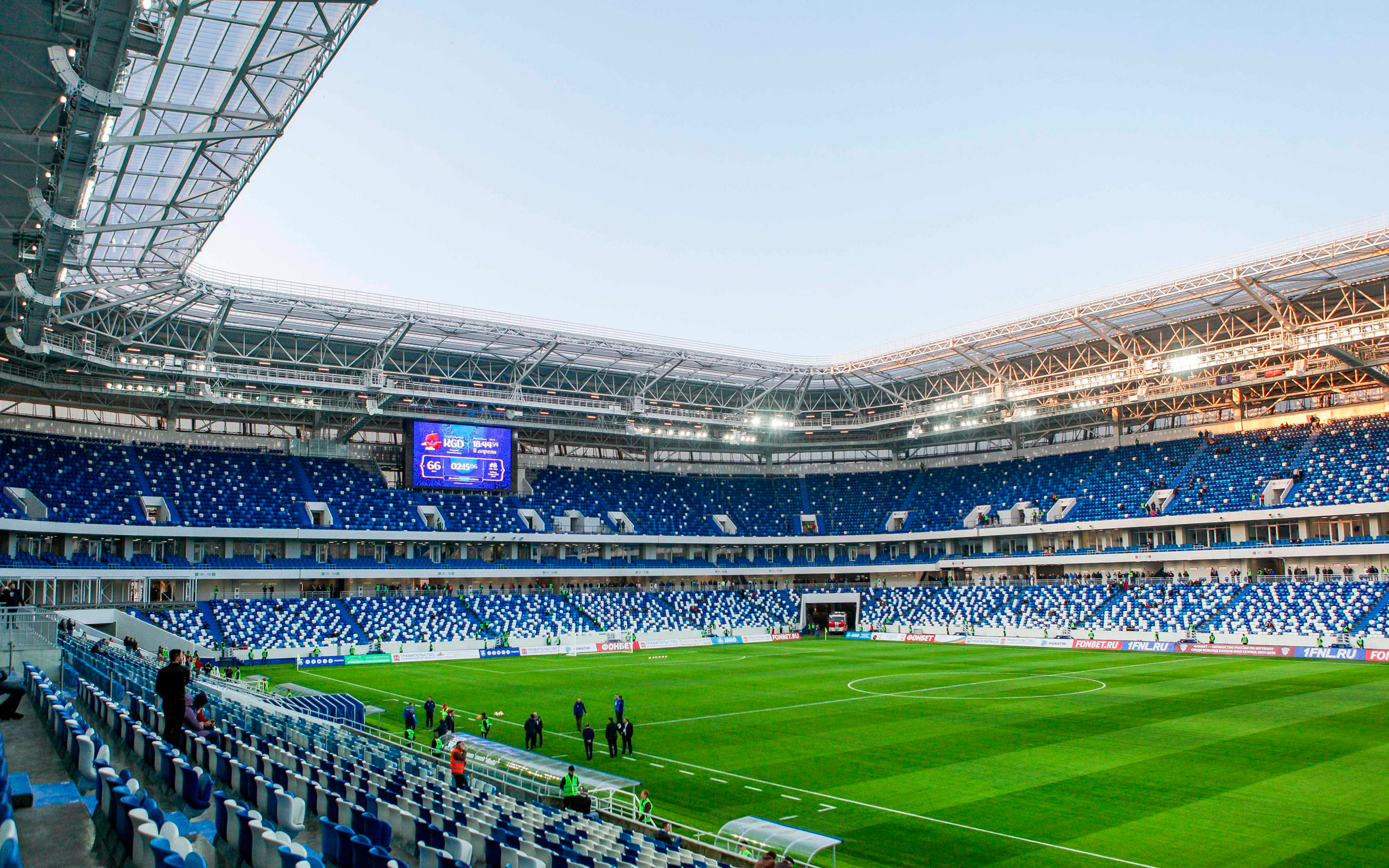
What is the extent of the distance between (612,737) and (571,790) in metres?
7.71

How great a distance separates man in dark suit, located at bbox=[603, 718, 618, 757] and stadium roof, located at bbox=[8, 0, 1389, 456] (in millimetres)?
19040

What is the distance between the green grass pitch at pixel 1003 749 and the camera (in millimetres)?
19281

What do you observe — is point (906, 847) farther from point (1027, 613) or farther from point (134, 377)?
point (134, 377)

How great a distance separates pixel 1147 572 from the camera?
6981 centimetres

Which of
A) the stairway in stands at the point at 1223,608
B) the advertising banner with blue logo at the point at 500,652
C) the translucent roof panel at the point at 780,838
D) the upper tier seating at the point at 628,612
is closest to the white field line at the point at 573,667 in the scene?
the advertising banner with blue logo at the point at 500,652

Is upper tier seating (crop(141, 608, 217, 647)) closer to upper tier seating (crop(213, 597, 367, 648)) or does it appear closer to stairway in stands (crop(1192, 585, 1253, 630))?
upper tier seating (crop(213, 597, 367, 648))

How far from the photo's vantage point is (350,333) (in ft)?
200

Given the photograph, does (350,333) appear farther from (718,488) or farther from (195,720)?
(195,720)

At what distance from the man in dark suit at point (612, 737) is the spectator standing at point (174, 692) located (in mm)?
14690

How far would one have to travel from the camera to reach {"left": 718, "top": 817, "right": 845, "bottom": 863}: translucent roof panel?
16.3 metres

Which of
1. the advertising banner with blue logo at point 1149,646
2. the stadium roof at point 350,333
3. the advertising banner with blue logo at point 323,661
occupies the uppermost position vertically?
the stadium roof at point 350,333

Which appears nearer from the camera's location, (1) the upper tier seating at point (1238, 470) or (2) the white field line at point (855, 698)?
(2) the white field line at point (855, 698)

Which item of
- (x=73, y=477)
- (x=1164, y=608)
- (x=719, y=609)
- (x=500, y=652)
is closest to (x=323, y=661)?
(x=500, y=652)

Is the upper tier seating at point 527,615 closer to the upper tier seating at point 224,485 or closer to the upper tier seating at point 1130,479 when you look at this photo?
the upper tier seating at point 224,485
